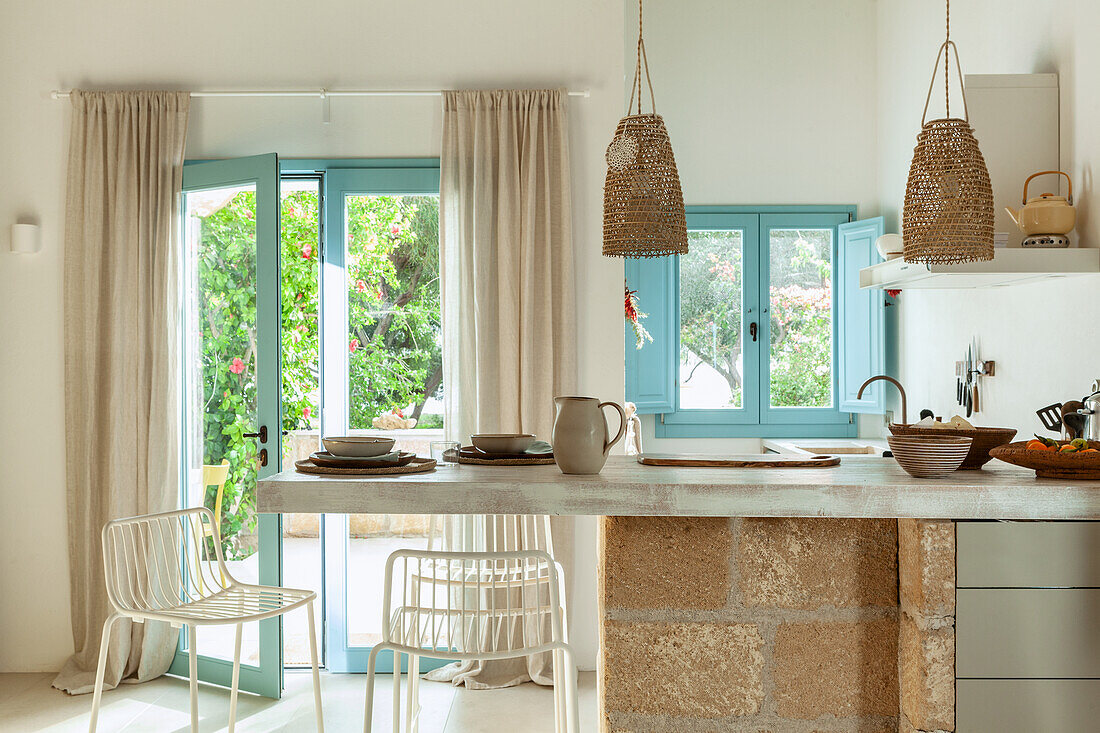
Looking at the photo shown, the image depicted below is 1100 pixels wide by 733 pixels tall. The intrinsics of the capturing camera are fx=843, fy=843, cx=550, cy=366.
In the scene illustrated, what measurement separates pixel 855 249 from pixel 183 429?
345 centimetres

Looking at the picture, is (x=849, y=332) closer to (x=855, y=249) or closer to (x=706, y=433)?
(x=855, y=249)

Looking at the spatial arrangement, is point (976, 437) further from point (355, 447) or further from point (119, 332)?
point (119, 332)

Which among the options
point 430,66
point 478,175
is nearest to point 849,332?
point 478,175

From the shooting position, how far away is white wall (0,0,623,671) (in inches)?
137

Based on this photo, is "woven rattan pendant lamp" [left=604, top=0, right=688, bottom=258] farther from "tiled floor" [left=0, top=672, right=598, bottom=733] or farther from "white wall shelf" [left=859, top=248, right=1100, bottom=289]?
"tiled floor" [left=0, top=672, right=598, bottom=733]

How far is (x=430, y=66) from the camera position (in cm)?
351

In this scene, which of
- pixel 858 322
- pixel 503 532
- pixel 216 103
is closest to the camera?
pixel 503 532

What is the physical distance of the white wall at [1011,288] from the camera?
2459 mm

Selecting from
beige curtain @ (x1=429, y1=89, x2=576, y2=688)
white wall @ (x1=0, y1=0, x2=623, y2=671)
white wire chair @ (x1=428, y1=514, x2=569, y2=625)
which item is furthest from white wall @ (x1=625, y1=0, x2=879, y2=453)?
white wire chair @ (x1=428, y1=514, x2=569, y2=625)

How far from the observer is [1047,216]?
2441mm

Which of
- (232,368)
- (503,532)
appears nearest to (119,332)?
(232,368)

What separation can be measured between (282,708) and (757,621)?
2.21m

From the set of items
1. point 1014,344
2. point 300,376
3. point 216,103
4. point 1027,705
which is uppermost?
point 216,103

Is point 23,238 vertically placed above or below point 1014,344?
above
